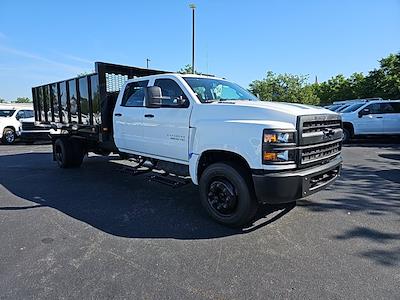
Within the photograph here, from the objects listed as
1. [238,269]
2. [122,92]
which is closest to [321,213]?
[238,269]

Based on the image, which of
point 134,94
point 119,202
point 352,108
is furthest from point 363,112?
point 119,202

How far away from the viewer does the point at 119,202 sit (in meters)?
5.39

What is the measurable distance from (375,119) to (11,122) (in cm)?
1683

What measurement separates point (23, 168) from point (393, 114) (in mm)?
13859

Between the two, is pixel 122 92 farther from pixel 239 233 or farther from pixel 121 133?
pixel 239 233

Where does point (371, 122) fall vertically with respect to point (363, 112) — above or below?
below

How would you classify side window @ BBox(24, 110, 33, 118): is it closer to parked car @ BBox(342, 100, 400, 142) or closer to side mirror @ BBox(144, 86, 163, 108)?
side mirror @ BBox(144, 86, 163, 108)

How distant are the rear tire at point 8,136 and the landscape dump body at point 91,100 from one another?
315 inches

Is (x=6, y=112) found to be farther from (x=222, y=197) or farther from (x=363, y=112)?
(x=363, y=112)

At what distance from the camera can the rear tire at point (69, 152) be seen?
8289mm

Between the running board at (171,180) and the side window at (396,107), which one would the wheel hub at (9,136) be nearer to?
the running board at (171,180)

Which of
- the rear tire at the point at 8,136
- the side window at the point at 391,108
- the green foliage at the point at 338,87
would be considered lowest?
the rear tire at the point at 8,136

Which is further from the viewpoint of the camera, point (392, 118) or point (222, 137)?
point (392, 118)

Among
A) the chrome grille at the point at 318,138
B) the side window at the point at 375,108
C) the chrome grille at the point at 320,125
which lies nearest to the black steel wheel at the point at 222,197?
the chrome grille at the point at 318,138
